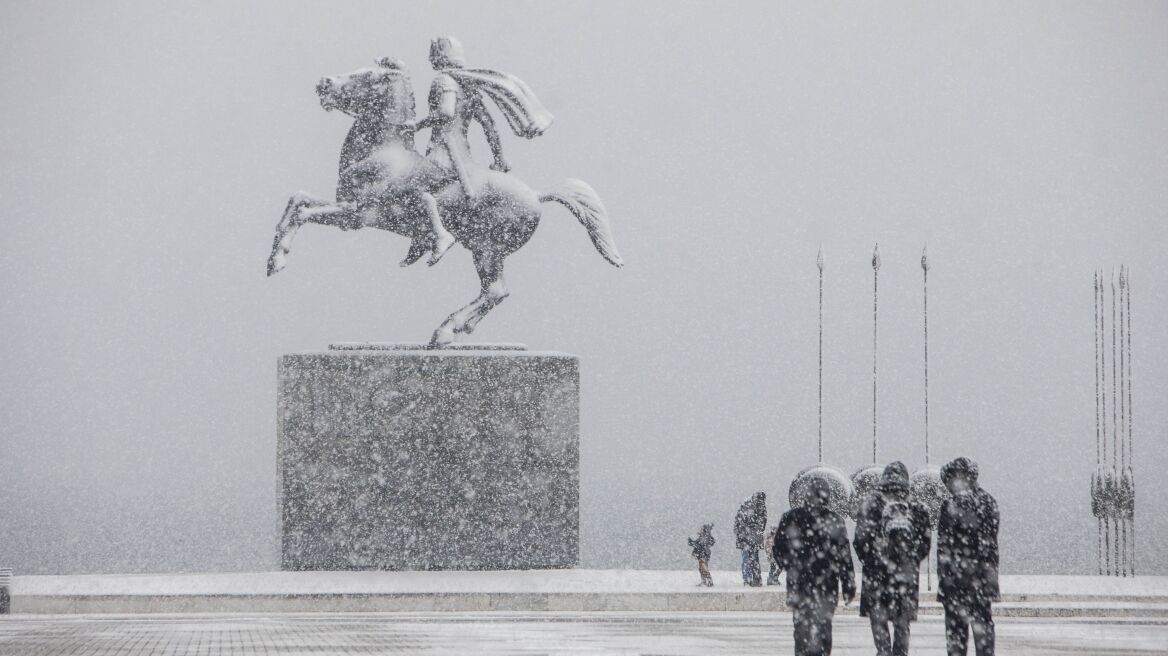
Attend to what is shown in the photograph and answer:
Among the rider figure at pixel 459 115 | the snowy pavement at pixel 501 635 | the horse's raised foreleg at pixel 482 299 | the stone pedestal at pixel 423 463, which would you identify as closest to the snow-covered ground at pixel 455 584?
the stone pedestal at pixel 423 463

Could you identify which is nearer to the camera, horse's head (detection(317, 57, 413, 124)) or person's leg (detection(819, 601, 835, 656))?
person's leg (detection(819, 601, 835, 656))

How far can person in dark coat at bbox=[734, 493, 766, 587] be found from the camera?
2075cm

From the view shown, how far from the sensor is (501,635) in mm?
15844

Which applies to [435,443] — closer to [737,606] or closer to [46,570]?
[737,606]

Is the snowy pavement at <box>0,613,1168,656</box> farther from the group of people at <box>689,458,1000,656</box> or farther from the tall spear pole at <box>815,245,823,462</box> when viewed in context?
the tall spear pole at <box>815,245,823,462</box>

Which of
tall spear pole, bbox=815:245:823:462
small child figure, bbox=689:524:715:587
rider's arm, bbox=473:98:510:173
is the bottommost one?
small child figure, bbox=689:524:715:587

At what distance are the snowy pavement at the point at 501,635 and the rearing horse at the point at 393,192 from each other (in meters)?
5.59

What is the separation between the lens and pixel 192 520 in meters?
90.5

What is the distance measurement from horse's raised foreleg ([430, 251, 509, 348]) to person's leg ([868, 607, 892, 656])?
1080 cm

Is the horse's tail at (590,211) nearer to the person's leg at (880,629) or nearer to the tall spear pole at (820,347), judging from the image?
the tall spear pole at (820,347)

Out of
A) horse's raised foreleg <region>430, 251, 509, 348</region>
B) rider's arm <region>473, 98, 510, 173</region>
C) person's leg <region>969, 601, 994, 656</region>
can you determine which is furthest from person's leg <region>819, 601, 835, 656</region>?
rider's arm <region>473, 98, 510, 173</region>

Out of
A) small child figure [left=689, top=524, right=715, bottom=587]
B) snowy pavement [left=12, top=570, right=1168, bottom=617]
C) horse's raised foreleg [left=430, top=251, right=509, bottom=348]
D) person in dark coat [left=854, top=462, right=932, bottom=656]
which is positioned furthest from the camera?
horse's raised foreleg [left=430, top=251, right=509, bottom=348]

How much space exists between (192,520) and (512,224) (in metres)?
71.6

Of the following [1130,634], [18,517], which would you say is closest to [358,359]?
[1130,634]
